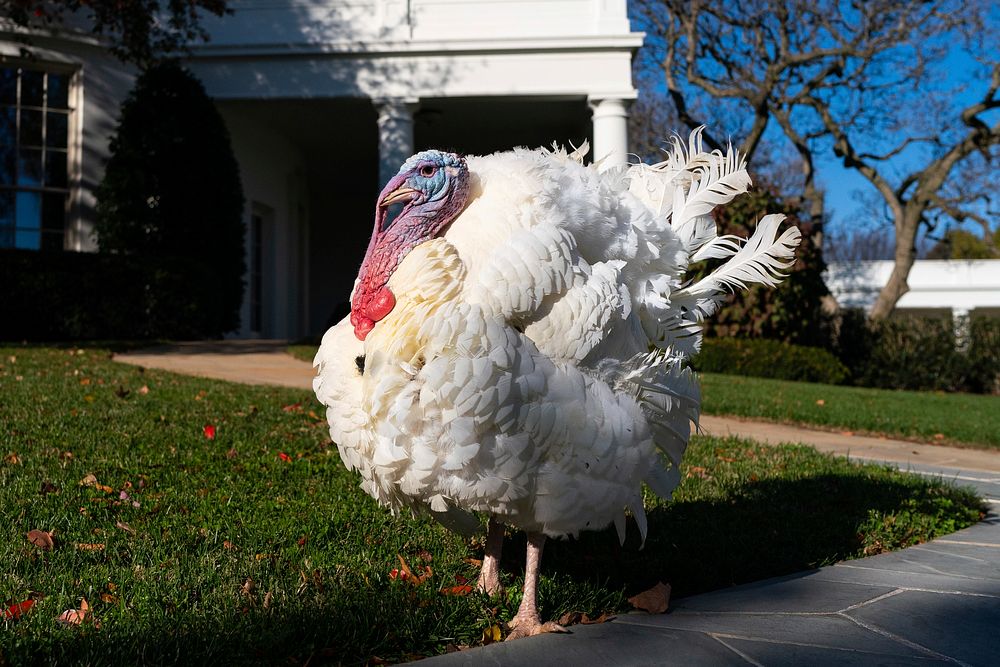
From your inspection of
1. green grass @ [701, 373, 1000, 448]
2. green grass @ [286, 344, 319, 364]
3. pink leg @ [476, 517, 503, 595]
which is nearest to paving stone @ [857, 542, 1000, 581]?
pink leg @ [476, 517, 503, 595]

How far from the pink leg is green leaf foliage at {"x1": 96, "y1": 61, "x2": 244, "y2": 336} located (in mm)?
10702

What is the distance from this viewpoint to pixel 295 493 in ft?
13.8

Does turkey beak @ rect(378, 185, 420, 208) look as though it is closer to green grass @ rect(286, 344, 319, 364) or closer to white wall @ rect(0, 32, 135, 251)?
green grass @ rect(286, 344, 319, 364)

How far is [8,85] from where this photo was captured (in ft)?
44.9

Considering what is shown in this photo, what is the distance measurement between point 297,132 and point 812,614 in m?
17.0

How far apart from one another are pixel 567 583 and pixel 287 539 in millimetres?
1128

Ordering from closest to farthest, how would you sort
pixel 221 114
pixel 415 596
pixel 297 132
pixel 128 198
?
pixel 415 596
pixel 128 198
pixel 221 114
pixel 297 132

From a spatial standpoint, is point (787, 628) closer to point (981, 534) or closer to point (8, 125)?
point (981, 534)

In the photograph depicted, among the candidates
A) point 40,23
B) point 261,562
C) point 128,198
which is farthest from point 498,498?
point 40,23

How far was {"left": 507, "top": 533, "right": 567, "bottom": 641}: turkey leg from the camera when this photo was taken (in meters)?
2.66

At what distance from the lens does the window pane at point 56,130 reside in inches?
555

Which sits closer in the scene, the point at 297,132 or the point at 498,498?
the point at 498,498

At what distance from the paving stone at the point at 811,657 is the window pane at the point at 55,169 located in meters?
14.4

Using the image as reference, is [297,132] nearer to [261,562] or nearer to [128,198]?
[128,198]
